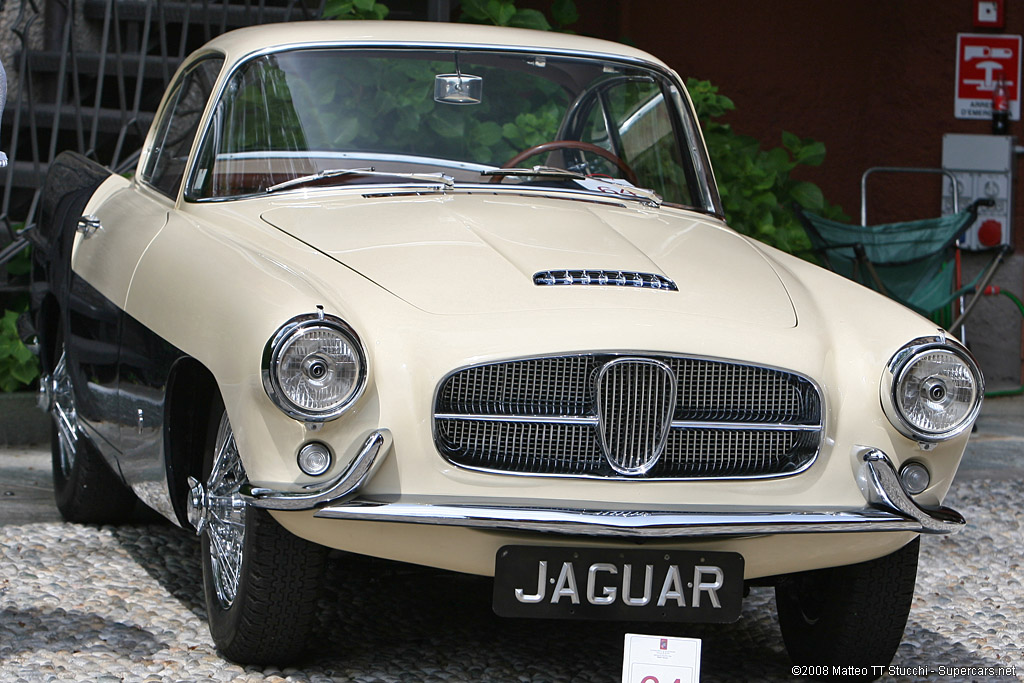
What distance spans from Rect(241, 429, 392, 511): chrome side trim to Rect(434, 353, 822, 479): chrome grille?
0.43 ft

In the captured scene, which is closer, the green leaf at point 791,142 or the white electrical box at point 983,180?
the green leaf at point 791,142

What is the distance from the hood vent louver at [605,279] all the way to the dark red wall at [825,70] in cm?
564

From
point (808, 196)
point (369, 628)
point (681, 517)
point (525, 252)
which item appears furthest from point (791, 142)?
point (681, 517)

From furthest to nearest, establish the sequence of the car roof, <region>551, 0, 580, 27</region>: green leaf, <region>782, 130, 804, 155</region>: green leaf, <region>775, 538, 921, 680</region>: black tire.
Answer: <region>782, 130, 804, 155</region>: green leaf → <region>551, 0, 580, 27</region>: green leaf → the car roof → <region>775, 538, 921, 680</region>: black tire

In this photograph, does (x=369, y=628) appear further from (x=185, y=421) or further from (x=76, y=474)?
Answer: (x=76, y=474)

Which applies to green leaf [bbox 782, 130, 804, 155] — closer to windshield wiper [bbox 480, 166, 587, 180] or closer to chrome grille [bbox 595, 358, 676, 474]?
windshield wiper [bbox 480, 166, 587, 180]

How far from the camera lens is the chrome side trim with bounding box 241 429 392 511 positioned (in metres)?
2.74

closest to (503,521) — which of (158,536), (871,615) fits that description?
(871,615)

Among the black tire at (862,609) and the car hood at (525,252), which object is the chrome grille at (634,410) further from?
the black tire at (862,609)

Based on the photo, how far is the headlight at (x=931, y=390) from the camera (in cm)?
302

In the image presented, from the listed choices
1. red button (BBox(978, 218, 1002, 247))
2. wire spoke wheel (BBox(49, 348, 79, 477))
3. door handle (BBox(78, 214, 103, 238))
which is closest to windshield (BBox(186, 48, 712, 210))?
door handle (BBox(78, 214, 103, 238))

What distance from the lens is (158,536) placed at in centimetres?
455

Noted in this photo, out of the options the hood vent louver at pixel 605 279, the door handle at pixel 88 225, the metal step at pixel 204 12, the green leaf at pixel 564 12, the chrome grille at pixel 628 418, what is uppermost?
the green leaf at pixel 564 12

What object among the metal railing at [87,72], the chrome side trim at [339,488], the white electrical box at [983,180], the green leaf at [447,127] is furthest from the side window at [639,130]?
the white electrical box at [983,180]
